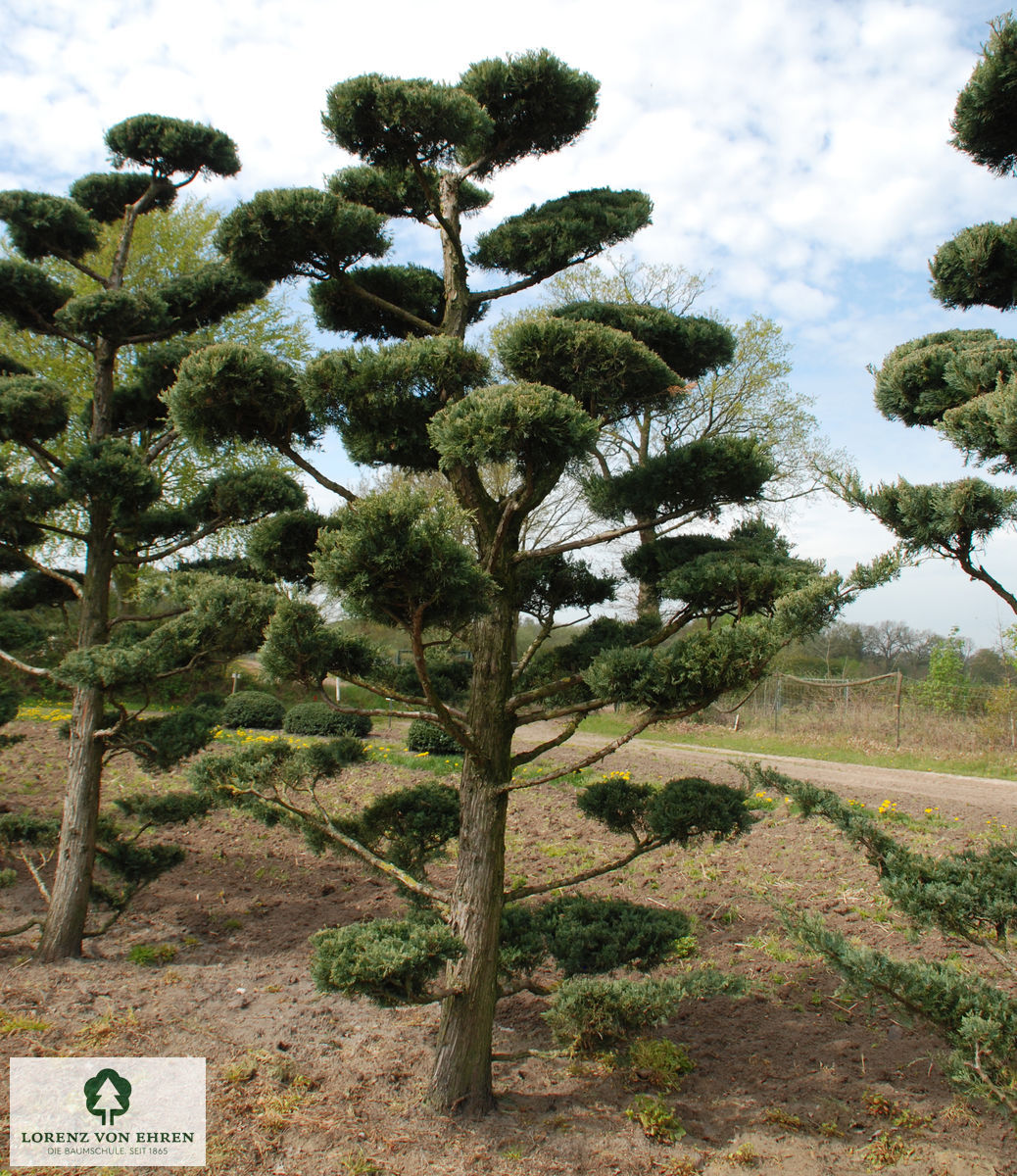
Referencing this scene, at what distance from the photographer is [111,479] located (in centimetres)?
505

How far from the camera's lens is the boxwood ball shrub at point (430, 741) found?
416 inches

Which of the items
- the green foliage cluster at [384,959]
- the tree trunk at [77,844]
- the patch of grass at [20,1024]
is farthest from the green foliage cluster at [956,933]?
the tree trunk at [77,844]

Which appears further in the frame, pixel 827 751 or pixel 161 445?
pixel 827 751

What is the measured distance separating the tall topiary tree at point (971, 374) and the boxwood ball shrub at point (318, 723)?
9.98m

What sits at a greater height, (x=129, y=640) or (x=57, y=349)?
(x=57, y=349)

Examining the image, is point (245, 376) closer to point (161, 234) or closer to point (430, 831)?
point (430, 831)

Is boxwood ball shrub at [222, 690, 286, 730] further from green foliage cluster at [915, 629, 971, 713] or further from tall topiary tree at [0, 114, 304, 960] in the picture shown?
green foliage cluster at [915, 629, 971, 713]

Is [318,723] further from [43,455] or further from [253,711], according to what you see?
[43,455]

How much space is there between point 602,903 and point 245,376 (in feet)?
11.6

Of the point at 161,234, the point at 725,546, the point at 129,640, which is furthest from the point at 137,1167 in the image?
the point at 161,234

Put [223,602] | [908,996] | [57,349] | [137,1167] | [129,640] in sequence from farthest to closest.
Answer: [57,349] < [129,640] < [223,602] < [137,1167] < [908,996]

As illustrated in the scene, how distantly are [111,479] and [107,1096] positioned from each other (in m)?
3.46

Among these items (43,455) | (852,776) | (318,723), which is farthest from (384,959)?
(318,723)

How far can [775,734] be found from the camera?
14984 mm
